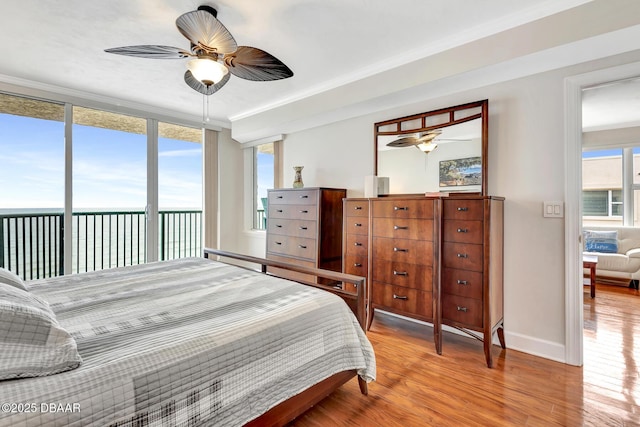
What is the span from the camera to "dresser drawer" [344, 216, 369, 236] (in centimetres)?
308

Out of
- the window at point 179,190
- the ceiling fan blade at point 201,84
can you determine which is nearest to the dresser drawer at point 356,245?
the ceiling fan blade at point 201,84

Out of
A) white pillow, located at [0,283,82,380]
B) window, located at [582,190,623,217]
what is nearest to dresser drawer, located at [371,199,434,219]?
white pillow, located at [0,283,82,380]

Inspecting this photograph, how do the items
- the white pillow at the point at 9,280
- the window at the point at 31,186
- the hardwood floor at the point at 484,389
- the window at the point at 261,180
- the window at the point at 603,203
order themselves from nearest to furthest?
the white pillow at the point at 9,280
the hardwood floor at the point at 484,389
the window at the point at 31,186
the window at the point at 261,180
the window at the point at 603,203

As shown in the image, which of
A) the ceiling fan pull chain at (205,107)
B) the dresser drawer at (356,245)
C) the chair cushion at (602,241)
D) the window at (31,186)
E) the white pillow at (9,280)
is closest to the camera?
the white pillow at (9,280)

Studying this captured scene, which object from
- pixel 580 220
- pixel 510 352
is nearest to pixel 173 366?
pixel 510 352

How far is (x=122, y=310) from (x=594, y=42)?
3.20 meters

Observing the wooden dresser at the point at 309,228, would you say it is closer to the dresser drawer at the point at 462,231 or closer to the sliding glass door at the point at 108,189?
the dresser drawer at the point at 462,231

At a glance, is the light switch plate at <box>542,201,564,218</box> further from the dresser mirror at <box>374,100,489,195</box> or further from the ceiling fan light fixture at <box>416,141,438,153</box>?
the ceiling fan light fixture at <box>416,141,438,153</box>

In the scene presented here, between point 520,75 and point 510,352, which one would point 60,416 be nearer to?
point 510,352

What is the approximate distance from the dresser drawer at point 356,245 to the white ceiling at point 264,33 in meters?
1.64

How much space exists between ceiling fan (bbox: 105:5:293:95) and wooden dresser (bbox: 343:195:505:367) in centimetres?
150

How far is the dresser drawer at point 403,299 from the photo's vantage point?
2.54 meters

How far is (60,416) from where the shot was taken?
0.84 m

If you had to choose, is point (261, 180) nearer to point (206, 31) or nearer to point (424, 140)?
point (424, 140)
